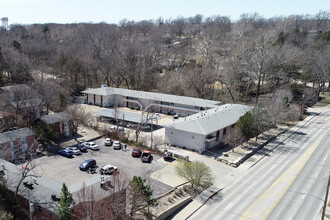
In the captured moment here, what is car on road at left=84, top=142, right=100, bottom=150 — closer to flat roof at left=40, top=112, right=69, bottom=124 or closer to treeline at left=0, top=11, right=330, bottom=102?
flat roof at left=40, top=112, right=69, bottom=124

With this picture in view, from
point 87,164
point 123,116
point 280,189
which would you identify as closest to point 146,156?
point 87,164

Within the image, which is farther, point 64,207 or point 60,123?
point 60,123

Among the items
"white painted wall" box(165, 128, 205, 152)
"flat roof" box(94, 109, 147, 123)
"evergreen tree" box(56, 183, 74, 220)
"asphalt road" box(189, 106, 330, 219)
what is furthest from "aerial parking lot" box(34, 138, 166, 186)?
"flat roof" box(94, 109, 147, 123)

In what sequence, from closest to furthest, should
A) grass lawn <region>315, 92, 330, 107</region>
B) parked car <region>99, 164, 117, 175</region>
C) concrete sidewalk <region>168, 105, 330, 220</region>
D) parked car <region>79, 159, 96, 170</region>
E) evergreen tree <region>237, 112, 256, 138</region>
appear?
concrete sidewalk <region>168, 105, 330, 220</region>
parked car <region>99, 164, 117, 175</region>
parked car <region>79, 159, 96, 170</region>
evergreen tree <region>237, 112, 256, 138</region>
grass lawn <region>315, 92, 330, 107</region>

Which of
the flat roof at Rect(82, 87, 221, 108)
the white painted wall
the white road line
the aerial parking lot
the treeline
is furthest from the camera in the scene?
the treeline

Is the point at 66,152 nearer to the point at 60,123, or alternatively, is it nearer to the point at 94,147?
the point at 94,147

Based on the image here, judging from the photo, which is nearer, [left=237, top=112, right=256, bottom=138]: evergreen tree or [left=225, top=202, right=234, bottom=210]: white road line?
[left=225, top=202, right=234, bottom=210]: white road line
